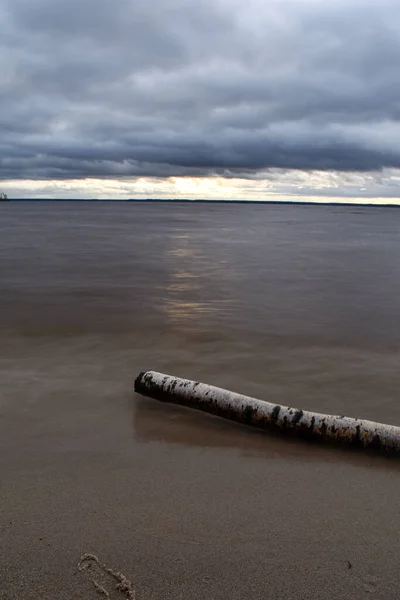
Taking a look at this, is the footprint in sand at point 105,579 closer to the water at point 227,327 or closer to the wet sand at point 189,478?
the wet sand at point 189,478

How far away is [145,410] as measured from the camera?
6090 mm

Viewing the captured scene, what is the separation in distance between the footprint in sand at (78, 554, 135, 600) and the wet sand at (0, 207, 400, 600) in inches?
1.4

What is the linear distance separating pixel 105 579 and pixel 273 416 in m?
2.60

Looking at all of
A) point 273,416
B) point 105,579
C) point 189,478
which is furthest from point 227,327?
point 105,579

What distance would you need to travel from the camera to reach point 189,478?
4.56 meters

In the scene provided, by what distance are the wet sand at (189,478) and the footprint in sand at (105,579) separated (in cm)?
4

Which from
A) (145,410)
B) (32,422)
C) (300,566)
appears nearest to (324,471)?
(300,566)

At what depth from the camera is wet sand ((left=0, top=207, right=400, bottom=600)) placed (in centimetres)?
337

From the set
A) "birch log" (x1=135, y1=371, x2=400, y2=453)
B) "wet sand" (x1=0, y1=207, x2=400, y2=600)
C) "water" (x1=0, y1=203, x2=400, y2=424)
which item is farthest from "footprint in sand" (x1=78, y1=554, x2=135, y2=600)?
"water" (x1=0, y1=203, x2=400, y2=424)

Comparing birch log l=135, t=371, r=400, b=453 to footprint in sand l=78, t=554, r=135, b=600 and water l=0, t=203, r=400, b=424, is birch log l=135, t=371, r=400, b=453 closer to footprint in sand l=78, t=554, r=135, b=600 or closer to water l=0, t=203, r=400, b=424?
water l=0, t=203, r=400, b=424

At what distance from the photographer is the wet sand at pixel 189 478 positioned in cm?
337

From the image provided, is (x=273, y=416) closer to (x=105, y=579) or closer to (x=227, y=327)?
(x=105, y=579)

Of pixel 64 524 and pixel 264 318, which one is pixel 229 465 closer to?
pixel 64 524

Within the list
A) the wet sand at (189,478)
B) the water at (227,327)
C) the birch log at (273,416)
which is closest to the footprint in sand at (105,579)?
the wet sand at (189,478)
